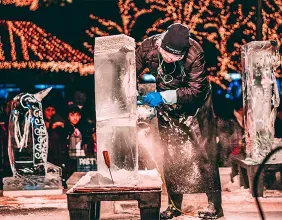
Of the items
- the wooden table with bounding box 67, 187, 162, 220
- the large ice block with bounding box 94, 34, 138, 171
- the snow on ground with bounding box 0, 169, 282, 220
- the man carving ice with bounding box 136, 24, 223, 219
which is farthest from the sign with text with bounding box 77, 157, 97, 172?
the wooden table with bounding box 67, 187, 162, 220

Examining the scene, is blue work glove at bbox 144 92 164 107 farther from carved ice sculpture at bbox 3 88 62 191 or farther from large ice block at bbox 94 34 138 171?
carved ice sculpture at bbox 3 88 62 191

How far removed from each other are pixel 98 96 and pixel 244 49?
13.0 feet

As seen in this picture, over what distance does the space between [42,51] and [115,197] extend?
43.9 ft

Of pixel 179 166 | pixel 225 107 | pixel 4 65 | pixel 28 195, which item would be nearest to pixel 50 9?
pixel 4 65

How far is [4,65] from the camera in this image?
17.2m

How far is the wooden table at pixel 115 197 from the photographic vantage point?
5.19m

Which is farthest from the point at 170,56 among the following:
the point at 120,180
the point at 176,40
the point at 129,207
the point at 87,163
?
the point at 87,163

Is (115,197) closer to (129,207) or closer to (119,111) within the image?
(119,111)

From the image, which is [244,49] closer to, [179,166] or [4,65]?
[179,166]

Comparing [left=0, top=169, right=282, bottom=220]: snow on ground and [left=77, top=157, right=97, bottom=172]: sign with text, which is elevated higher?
[left=77, top=157, right=97, bottom=172]: sign with text

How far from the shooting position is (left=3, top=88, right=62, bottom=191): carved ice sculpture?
8977 mm

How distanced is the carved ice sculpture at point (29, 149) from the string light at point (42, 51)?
24.1 feet

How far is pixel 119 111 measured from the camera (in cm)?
548

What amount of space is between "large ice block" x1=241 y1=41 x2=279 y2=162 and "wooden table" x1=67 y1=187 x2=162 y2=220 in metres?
3.77
